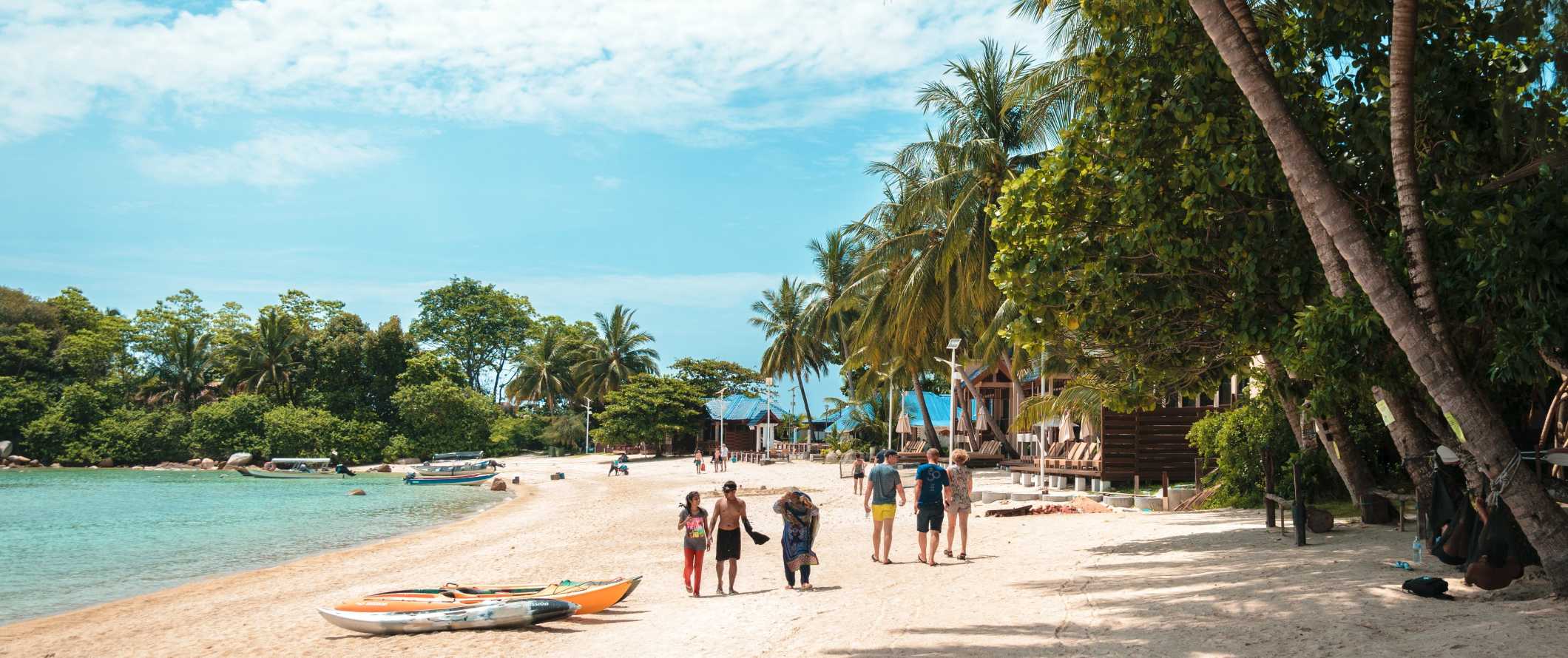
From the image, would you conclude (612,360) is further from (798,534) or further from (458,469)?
(798,534)

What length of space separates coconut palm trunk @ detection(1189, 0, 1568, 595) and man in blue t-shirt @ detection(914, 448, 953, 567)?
17.8 ft

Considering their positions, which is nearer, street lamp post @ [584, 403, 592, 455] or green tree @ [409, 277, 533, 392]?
street lamp post @ [584, 403, 592, 455]

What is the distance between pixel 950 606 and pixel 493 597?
16.0 ft

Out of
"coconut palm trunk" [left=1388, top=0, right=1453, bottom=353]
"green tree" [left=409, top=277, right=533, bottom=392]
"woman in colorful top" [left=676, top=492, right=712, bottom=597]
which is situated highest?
"green tree" [left=409, top=277, right=533, bottom=392]

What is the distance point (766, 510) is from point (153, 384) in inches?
2113

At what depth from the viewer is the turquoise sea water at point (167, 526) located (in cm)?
1748

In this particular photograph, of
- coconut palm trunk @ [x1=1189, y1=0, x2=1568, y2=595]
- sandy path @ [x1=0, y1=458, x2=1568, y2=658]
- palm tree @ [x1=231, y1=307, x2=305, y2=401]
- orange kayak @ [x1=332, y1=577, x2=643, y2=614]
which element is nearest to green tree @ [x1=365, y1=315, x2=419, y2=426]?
palm tree @ [x1=231, y1=307, x2=305, y2=401]

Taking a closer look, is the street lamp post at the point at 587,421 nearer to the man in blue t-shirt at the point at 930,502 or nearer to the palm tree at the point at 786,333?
the palm tree at the point at 786,333

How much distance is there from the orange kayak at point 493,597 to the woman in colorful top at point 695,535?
1.95 ft

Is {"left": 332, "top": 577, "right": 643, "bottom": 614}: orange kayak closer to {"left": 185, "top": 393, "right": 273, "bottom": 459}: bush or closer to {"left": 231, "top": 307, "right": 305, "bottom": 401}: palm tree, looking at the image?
{"left": 185, "top": 393, "right": 273, "bottom": 459}: bush

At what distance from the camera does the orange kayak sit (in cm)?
1027

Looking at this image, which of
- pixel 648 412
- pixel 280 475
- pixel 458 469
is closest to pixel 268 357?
pixel 280 475

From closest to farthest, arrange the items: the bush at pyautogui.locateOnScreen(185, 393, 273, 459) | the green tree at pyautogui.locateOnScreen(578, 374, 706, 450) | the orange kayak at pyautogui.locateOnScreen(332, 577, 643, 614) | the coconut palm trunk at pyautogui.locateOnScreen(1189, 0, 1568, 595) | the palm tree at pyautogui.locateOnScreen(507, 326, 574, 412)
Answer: the coconut palm trunk at pyautogui.locateOnScreen(1189, 0, 1568, 595) < the orange kayak at pyautogui.locateOnScreen(332, 577, 643, 614) < the green tree at pyautogui.locateOnScreen(578, 374, 706, 450) < the bush at pyautogui.locateOnScreen(185, 393, 273, 459) < the palm tree at pyautogui.locateOnScreen(507, 326, 574, 412)

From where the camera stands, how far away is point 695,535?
35.0ft
